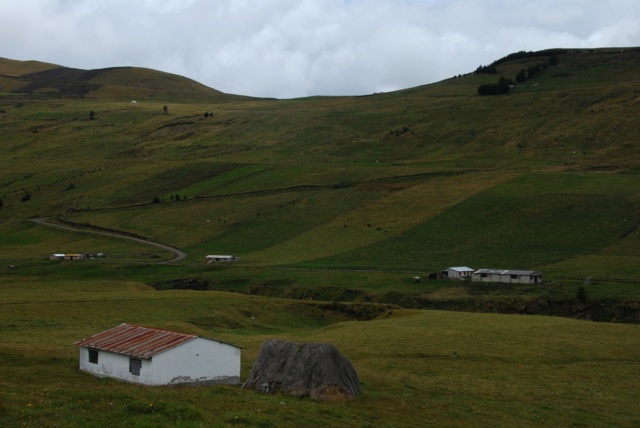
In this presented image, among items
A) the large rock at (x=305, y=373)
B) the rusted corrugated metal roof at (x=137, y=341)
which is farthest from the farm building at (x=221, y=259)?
the large rock at (x=305, y=373)

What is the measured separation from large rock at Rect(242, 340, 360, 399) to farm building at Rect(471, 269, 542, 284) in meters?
49.0

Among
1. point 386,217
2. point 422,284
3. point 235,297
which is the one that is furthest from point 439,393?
point 386,217

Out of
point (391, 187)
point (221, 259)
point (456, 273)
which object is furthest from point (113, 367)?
point (391, 187)

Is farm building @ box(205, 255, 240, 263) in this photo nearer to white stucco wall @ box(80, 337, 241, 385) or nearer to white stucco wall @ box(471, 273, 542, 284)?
white stucco wall @ box(471, 273, 542, 284)

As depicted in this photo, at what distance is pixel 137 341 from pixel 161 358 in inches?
105

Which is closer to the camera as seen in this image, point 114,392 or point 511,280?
point 114,392

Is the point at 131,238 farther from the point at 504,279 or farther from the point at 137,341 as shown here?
the point at 137,341

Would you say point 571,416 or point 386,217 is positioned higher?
point 386,217

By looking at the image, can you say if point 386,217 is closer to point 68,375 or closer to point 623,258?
point 623,258

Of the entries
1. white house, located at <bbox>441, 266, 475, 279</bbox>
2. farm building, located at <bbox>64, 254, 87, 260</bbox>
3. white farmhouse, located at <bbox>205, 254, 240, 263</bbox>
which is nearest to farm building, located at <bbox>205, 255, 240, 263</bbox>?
white farmhouse, located at <bbox>205, 254, 240, 263</bbox>

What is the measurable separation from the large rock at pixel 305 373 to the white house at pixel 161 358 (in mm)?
2124

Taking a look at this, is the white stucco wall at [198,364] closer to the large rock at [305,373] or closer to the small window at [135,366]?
the small window at [135,366]

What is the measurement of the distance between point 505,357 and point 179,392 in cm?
Answer: 2292

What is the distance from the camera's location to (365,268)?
9169 cm
